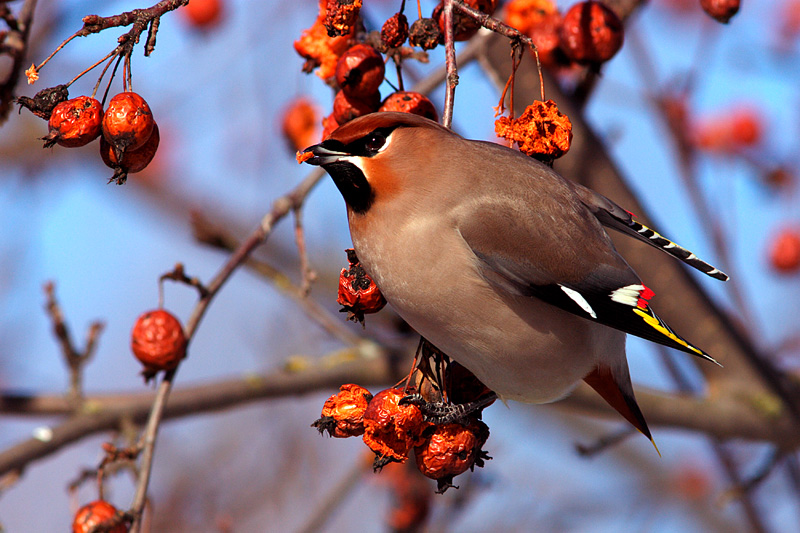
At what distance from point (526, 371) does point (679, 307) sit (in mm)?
1406

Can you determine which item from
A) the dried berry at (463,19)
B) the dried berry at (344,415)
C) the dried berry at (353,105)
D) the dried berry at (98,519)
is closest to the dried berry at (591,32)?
the dried berry at (463,19)

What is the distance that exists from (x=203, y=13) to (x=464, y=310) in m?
2.85

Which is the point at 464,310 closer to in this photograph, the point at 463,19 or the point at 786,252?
the point at 463,19

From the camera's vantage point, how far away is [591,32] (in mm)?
2084

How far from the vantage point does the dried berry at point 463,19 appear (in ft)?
5.59

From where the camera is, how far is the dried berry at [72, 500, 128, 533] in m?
1.83

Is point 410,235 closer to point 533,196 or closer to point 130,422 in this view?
point 533,196

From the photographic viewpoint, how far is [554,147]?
180 cm

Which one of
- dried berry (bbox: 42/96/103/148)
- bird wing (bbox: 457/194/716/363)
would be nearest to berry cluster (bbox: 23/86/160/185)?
dried berry (bbox: 42/96/103/148)

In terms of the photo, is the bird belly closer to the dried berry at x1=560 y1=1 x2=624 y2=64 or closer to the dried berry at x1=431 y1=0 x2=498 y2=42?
the dried berry at x1=431 y1=0 x2=498 y2=42

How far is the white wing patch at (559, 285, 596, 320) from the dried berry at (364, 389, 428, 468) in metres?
0.42

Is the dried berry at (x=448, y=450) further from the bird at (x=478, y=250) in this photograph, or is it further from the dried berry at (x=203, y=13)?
the dried berry at (x=203, y=13)

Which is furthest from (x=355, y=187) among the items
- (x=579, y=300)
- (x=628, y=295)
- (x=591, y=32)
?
(x=591, y=32)

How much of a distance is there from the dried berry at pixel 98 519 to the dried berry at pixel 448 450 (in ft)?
2.28
